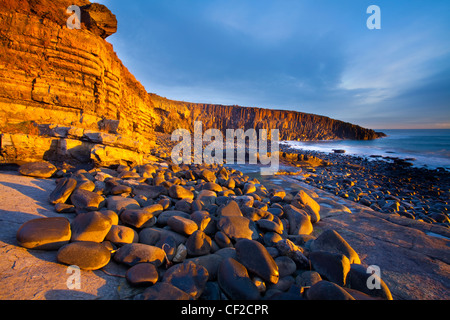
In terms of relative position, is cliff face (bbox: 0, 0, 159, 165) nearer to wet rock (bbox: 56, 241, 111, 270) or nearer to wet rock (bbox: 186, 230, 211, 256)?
wet rock (bbox: 56, 241, 111, 270)

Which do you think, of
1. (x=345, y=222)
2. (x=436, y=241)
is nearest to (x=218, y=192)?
(x=345, y=222)

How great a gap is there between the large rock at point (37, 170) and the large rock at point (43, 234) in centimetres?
203

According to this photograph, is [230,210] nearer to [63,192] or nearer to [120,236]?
[120,236]

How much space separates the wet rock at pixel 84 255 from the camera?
1.11 meters

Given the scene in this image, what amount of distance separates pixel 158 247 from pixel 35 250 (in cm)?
77

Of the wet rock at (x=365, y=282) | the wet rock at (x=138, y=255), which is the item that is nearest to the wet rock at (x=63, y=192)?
the wet rock at (x=138, y=255)

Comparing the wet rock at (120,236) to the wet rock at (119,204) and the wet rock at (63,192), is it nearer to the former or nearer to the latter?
the wet rock at (119,204)

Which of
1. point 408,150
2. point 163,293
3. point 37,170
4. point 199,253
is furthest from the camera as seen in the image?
point 408,150

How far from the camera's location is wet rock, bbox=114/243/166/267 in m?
1.24

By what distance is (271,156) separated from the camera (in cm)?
1171

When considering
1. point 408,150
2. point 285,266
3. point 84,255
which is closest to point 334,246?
point 285,266

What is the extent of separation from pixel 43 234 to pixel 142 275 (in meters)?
0.75

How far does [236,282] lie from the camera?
111 centimetres
